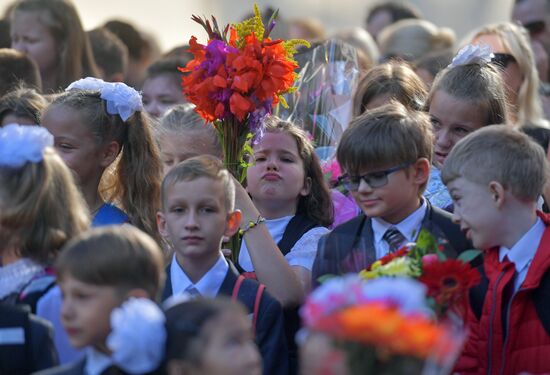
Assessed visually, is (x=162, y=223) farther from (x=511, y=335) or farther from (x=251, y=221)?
(x=511, y=335)

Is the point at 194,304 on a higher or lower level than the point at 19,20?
lower

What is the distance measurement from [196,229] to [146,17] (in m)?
11.6

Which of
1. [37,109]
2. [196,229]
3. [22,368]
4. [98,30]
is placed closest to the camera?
[22,368]

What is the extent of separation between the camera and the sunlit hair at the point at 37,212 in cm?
416

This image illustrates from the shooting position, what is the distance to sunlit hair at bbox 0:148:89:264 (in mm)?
4156

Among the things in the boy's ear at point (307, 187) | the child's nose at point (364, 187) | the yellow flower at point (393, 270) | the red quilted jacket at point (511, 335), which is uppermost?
the child's nose at point (364, 187)

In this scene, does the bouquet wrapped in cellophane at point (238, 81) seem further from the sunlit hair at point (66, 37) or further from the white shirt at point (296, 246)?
the sunlit hair at point (66, 37)

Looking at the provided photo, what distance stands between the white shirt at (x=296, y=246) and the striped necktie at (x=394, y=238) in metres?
0.55

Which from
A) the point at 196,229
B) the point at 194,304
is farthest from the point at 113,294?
the point at 196,229

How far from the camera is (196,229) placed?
452 cm

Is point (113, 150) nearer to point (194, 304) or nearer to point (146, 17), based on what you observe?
point (194, 304)

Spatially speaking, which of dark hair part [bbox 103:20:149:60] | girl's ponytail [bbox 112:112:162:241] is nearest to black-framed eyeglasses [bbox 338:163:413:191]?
girl's ponytail [bbox 112:112:162:241]

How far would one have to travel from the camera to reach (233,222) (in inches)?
186

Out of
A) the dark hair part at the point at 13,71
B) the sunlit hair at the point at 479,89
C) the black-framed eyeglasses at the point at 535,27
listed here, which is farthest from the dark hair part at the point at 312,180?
the black-framed eyeglasses at the point at 535,27
